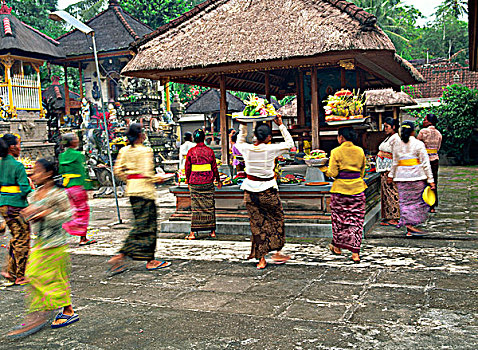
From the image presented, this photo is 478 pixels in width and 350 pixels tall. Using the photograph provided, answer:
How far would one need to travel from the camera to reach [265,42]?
28.1 feet

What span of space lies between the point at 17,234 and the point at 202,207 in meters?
3.06

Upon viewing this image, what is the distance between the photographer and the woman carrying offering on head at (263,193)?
19.9ft

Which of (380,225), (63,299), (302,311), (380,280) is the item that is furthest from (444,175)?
(63,299)

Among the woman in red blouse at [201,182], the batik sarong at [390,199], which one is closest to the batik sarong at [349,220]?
the batik sarong at [390,199]

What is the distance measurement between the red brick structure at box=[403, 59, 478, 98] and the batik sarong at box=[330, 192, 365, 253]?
21.4 m

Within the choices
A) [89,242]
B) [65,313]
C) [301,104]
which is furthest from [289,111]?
[65,313]

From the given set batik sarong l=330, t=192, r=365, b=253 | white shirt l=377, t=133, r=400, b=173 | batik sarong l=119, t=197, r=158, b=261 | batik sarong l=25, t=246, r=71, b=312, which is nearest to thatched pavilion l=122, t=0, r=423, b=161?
white shirt l=377, t=133, r=400, b=173

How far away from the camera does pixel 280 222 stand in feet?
20.3

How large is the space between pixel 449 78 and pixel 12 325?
84.3 feet

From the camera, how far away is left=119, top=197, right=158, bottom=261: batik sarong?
611 centimetres

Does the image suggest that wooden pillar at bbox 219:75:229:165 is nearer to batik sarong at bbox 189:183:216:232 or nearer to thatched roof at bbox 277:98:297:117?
batik sarong at bbox 189:183:216:232

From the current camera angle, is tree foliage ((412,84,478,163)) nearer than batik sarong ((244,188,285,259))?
No

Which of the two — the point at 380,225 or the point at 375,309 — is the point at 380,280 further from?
the point at 380,225

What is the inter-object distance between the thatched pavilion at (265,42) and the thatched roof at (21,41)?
13.8m
